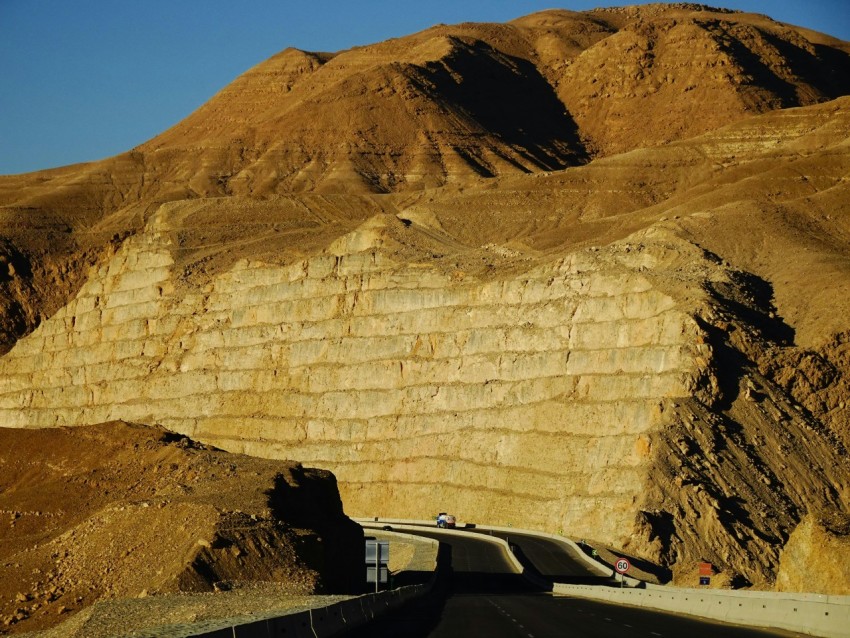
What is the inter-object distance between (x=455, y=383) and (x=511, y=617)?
61.3 metres

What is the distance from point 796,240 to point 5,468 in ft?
215

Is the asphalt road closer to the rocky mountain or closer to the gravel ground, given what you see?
the gravel ground

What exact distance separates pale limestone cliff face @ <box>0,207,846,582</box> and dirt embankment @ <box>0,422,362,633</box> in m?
26.2

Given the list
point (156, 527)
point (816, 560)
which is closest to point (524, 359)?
point (816, 560)

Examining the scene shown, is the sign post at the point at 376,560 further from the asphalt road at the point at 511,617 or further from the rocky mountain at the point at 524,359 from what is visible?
the rocky mountain at the point at 524,359

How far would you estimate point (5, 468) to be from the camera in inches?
2591

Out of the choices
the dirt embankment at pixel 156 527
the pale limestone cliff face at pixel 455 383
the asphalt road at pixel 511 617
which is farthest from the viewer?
the pale limestone cliff face at pixel 455 383

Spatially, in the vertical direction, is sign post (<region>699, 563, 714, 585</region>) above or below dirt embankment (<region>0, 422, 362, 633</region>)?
below

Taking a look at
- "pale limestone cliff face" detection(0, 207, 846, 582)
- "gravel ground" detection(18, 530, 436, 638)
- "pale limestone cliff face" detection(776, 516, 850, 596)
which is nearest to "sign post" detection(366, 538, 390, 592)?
"gravel ground" detection(18, 530, 436, 638)

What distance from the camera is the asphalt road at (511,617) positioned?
119ft

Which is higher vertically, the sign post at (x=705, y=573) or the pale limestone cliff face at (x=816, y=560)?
the pale limestone cliff face at (x=816, y=560)

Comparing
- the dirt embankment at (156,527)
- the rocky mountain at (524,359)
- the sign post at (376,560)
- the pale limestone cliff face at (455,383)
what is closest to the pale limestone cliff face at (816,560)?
the rocky mountain at (524,359)

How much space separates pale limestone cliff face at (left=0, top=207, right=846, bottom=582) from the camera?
271ft

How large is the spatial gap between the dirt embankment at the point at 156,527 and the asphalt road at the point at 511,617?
317cm
